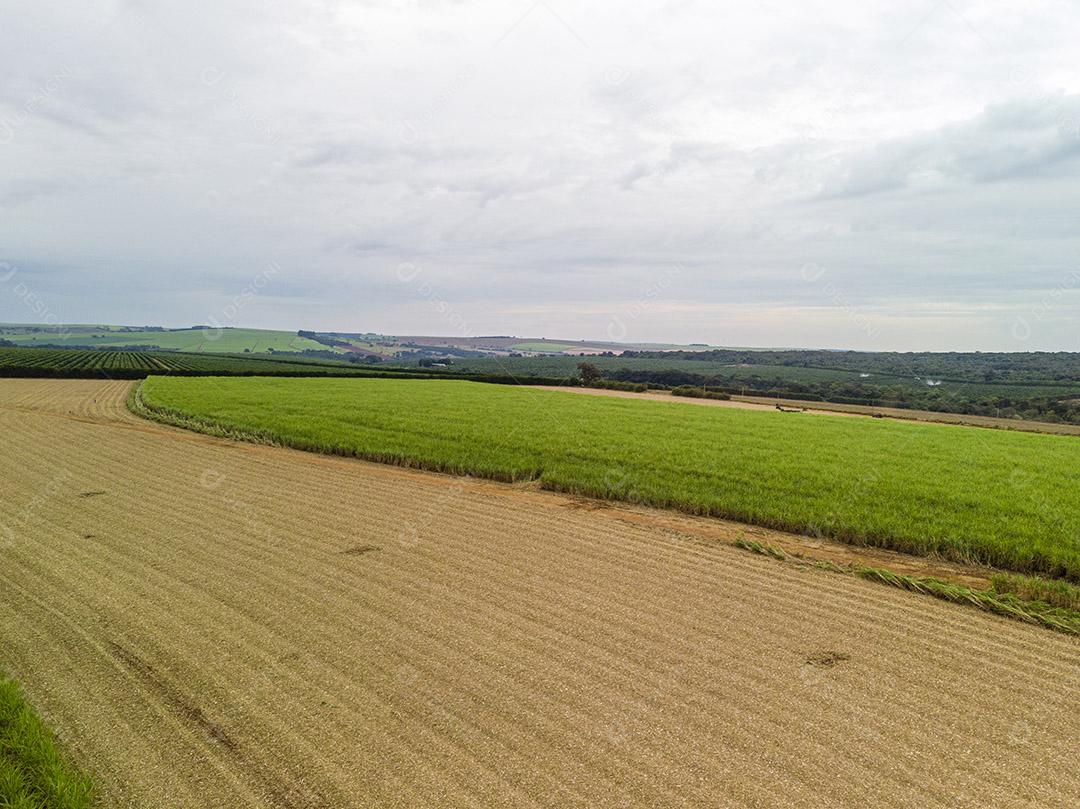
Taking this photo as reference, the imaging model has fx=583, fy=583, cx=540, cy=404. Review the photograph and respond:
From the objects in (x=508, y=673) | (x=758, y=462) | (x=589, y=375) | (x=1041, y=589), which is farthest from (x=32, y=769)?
(x=589, y=375)

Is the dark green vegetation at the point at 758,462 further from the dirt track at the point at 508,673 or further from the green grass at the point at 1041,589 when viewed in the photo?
the dirt track at the point at 508,673

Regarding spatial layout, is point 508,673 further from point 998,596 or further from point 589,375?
point 589,375

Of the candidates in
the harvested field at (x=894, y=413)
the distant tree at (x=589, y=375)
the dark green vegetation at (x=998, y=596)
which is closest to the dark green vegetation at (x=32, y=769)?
the dark green vegetation at (x=998, y=596)

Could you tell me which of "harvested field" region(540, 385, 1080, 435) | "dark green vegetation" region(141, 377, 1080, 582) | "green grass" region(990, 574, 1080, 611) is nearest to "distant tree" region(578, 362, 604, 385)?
"harvested field" region(540, 385, 1080, 435)

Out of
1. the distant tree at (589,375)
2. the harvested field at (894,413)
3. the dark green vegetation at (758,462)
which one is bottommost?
the harvested field at (894,413)

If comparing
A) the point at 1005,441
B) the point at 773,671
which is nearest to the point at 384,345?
the point at 1005,441

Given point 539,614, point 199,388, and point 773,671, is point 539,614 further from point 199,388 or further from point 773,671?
point 199,388

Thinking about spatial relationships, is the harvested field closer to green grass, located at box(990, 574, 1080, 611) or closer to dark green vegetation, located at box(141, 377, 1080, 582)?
dark green vegetation, located at box(141, 377, 1080, 582)
